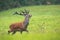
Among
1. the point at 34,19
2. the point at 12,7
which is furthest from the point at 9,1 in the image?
the point at 34,19

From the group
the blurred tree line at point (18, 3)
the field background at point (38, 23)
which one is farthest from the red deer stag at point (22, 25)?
the blurred tree line at point (18, 3)

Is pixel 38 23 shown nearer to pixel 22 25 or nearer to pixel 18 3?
pixel 22 25

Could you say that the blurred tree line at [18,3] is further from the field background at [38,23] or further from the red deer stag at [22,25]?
the red deer stag at [22,25]

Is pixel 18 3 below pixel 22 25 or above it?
above

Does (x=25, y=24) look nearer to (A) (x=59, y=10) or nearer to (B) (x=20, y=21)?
(B) (x=20, y=21)

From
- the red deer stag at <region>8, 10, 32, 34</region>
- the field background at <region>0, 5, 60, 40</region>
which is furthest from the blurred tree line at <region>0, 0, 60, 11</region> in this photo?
the red deer stag at <region>8, 10, 32, 34</region>

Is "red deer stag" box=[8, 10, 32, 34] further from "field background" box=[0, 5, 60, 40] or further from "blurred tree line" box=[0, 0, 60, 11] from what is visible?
"blurred tree line" box=[0, 0, 60, 11]

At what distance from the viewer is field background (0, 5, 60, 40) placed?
5805 millimetres

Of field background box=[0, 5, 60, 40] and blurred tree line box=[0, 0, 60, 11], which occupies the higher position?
blurred tree line box=[0, 0, 60, 11]

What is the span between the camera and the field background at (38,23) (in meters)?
5.80

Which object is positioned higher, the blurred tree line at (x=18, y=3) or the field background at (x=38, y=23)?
the blurred tree line at (x=18, y=3)

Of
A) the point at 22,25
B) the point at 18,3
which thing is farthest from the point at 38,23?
the point at 18,3

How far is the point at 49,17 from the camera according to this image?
5.92 meters

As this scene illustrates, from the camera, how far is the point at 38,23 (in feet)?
19.2
